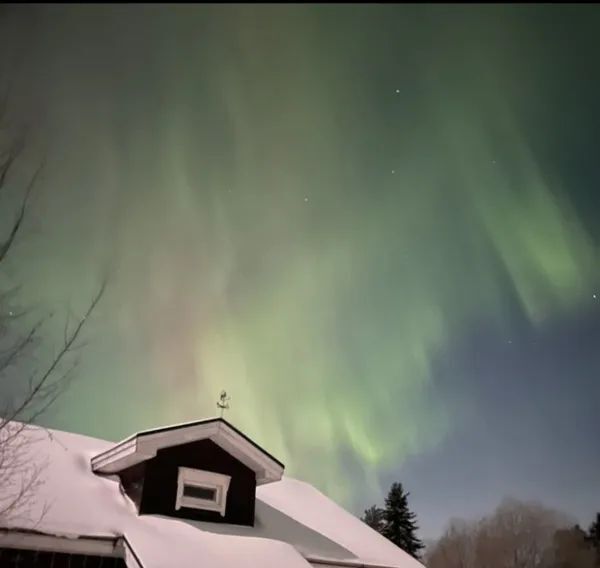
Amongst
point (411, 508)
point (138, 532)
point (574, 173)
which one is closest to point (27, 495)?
point (138, 532)

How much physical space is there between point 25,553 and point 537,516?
72.3 feet

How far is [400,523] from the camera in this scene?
984 inches

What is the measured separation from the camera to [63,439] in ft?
36.6

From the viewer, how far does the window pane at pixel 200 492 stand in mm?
9977

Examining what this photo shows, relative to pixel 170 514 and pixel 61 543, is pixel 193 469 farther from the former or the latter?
pixel 61 543

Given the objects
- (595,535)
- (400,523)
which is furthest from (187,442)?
(400,523)

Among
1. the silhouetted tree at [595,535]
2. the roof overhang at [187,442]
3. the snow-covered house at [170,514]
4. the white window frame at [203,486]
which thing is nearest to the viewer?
the snow-covered house at [170,514]

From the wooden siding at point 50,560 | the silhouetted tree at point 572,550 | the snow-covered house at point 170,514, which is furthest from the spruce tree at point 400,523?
the wooden siding at point 50,560

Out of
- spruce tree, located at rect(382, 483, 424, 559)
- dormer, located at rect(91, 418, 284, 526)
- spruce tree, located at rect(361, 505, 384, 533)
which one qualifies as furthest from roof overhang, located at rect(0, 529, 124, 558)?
spruce tree, located at rect(361, 505, 384, 533)

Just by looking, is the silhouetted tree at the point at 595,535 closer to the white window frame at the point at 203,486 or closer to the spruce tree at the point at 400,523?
the spruce tree at the point at 400,523

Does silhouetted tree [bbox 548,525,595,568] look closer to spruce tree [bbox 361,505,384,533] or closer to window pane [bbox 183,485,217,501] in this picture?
spruce tree [bbox 361,505,384,533]

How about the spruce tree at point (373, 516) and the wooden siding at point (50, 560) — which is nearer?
the wooden siding at point (50, 560)

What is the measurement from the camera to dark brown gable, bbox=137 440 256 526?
31.2ft

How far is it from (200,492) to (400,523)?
17.0 m
